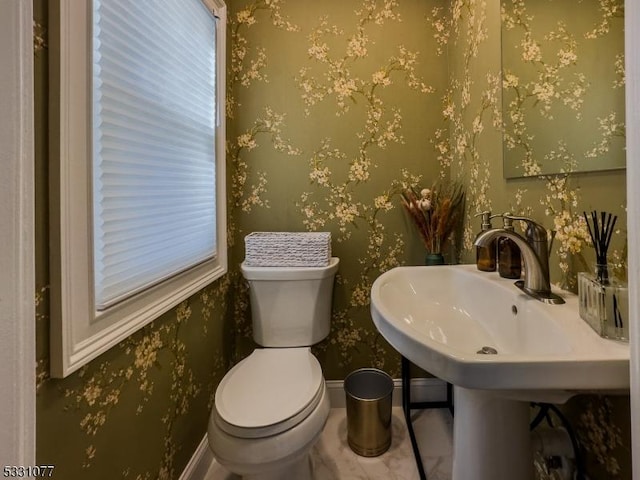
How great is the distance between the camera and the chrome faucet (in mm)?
845

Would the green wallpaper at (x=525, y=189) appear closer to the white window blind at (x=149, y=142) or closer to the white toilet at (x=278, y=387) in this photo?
the white toilet at (x=278, y=387)

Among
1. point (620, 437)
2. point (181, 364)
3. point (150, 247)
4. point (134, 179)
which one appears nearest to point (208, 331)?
point (181, 364)

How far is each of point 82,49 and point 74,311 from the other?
0.56 m

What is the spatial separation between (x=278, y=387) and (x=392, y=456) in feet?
2.18

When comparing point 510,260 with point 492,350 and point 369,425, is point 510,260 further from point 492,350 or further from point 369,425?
point 369,425

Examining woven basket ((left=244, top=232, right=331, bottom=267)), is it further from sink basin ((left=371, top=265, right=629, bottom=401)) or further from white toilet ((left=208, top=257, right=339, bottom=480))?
sink basin ((left=371, top=265, right=629, bottom=401))

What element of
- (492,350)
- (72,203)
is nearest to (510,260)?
(492,350)

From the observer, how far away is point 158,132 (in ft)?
3.48

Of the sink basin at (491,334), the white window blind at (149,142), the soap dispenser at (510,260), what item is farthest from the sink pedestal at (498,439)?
the white window blind at (149,142)

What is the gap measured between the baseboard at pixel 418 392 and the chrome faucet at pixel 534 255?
1059 mm

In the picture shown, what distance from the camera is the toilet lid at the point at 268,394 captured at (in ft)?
3.21

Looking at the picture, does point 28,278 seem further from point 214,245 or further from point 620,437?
point 620,437

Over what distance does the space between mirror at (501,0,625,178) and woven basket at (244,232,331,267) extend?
803 mm

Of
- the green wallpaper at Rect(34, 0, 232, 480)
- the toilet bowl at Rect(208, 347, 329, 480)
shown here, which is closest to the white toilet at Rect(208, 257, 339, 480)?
the toilet bowl at Rect(208, 347, 329, 480)
